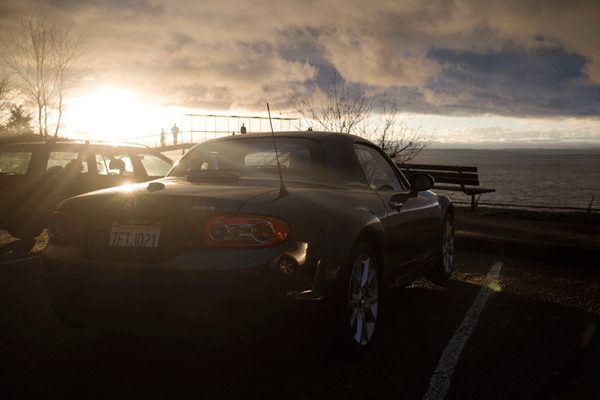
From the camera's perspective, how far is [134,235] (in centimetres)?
295

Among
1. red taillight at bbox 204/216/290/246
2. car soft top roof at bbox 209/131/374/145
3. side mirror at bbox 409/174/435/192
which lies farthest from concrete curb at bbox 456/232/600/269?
red taillight at bbox 204/216/290/246

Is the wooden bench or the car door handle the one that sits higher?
the car door handle

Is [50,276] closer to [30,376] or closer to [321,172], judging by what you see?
[30,376]

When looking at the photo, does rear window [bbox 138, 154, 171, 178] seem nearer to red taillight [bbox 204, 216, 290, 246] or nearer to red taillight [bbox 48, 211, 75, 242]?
red taillight [bbox 48, 211, 75, 242]

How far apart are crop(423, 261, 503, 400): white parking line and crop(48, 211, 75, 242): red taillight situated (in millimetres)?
2311

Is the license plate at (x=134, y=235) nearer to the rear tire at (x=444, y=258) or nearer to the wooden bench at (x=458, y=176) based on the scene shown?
the rear tire at (x=444, y=258)

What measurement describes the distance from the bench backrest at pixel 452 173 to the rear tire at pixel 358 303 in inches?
472

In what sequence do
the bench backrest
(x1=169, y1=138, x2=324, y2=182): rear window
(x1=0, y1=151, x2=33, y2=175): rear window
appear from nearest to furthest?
(x1=169, y1=138, x2=324, y2=182): rear window
(x1=0, y1=151, x2=33, y2=175): rear window
the bench backrest

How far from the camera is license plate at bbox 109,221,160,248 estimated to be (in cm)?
290

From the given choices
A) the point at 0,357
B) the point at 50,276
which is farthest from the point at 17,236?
the point at 50,276

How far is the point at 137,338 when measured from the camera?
377 cm

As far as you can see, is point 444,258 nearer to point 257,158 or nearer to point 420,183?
point 420,183

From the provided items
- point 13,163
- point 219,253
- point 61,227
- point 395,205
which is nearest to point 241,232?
point 219,253

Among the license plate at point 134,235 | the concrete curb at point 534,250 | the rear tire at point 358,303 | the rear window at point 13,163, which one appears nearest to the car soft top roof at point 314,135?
the rear tire at point 358,303
